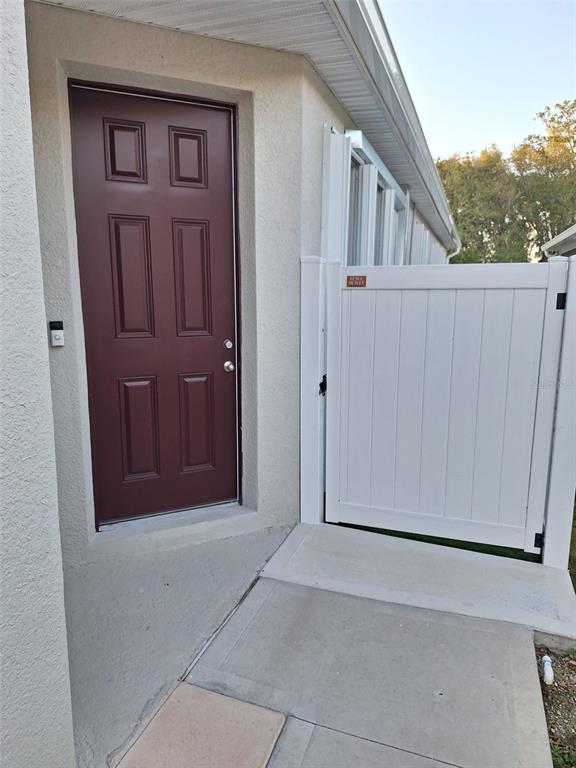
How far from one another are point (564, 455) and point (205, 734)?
6.96 feet

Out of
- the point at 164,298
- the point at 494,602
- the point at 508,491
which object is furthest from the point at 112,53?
the point at 494,602

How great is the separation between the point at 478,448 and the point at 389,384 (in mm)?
609

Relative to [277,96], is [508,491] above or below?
below

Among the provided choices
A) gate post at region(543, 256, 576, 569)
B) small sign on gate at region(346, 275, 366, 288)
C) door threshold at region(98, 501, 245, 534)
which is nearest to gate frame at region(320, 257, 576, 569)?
gate post at region(543, 256, 576, 569)

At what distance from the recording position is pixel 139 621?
7.14 feet

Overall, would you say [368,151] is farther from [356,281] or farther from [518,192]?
[518,192]

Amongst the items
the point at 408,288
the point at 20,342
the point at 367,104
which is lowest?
the point at 20,342

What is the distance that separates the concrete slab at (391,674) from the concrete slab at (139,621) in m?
0.14

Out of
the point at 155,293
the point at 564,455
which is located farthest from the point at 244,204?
the point at 564,455

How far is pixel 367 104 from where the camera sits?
3.40 m

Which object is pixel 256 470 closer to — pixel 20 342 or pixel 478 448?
pixel 478 448

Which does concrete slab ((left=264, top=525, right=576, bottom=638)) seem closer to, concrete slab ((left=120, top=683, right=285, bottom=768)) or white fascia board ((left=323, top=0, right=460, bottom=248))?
concrete slab ((left=120, top=683, right=285, bottom=768))

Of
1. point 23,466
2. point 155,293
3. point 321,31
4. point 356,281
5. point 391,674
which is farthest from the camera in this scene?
point 356,281

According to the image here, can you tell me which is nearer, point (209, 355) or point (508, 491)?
point (508, 491)
